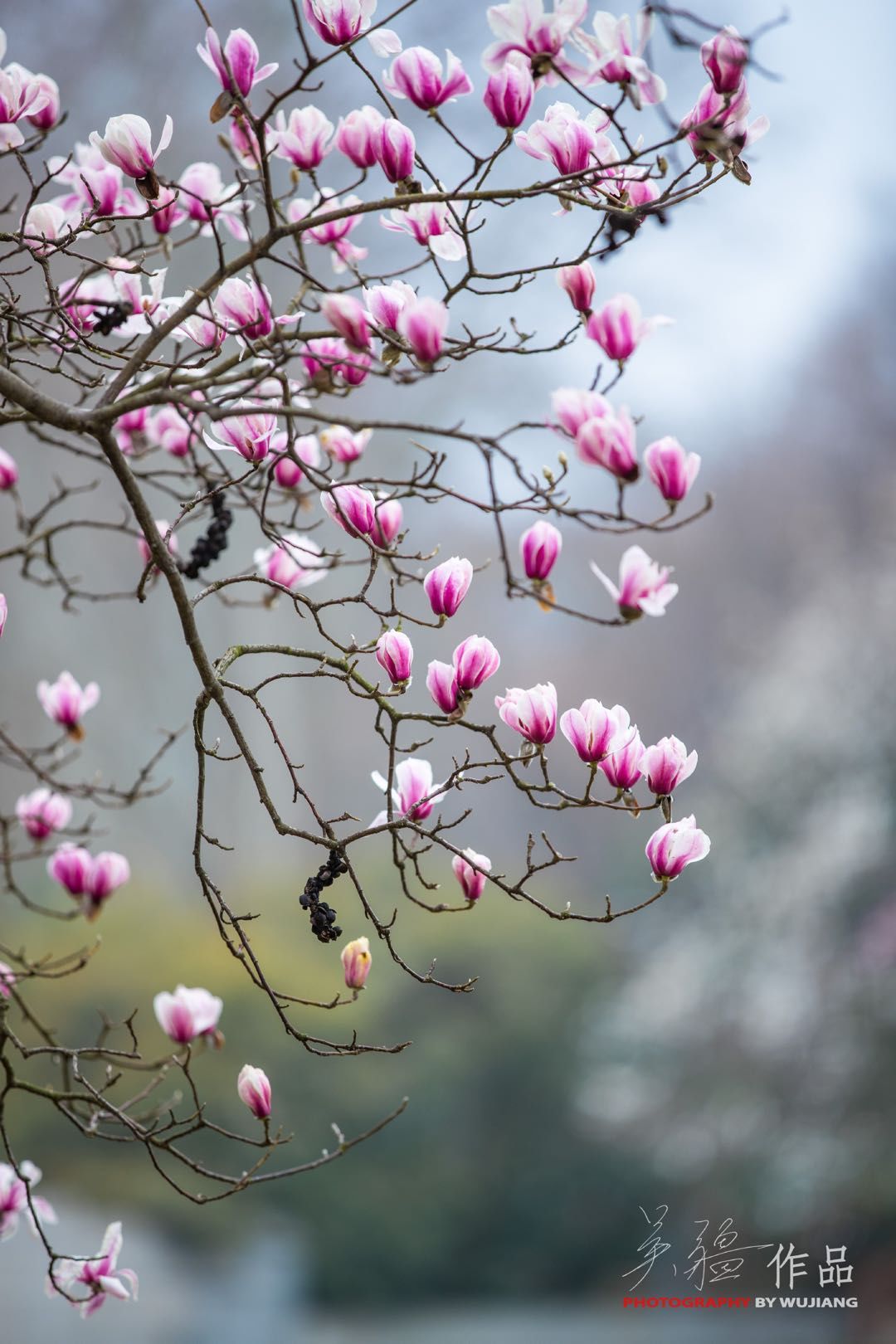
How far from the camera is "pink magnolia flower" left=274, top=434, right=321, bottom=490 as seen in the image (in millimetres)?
785

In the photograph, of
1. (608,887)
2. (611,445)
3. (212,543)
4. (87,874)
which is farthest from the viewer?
(608,887)

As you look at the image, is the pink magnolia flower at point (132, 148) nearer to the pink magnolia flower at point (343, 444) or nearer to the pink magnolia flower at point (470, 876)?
the pink magnolia flower at point (343, 444)

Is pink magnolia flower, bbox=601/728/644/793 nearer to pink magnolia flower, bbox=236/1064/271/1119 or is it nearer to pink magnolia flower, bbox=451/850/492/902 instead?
pink magnolia flower, bbox=451/850/492/902

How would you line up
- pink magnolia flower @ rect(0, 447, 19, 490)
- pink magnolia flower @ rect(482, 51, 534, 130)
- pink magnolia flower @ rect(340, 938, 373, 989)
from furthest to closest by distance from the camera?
pink magnolia flower @ rect(0, 447, 19, 490), pink magnolia flower @ rect(340, 938, 373, 989), pink magnolia flower @ rect(482, 51, 534, 130)

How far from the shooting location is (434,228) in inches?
27.1

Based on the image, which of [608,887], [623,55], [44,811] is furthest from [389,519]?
[608,887]

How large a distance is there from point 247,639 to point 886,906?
1701 mm

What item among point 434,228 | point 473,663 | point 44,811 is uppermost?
point 434,228

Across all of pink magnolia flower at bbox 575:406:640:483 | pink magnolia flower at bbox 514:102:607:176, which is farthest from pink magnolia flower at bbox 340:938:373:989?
pink magnolia flower at bbox 514:102:607:176

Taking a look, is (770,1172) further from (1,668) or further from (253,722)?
(1,668)

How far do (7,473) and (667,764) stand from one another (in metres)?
0.54

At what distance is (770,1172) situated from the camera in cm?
258

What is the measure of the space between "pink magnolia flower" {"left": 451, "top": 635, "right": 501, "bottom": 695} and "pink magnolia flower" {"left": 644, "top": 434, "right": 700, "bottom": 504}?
0.14 metres

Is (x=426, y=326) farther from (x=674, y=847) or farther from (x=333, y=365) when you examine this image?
(x=674, y=847)
